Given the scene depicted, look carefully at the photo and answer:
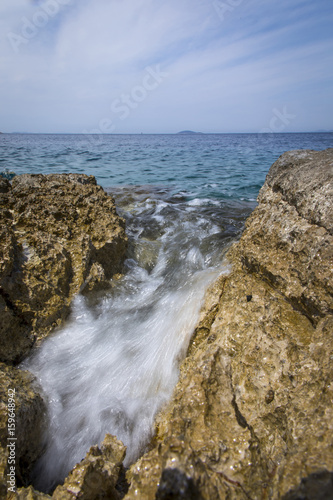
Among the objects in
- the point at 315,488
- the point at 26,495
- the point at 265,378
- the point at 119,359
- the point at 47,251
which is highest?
the point at 47,251

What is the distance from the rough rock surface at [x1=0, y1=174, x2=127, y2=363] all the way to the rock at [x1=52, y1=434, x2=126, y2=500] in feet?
4.17

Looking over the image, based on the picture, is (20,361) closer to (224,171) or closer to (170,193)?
(170,193)

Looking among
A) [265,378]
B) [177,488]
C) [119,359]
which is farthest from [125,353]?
[177,488]

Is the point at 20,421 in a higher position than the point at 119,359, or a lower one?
higher

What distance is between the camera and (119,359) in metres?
2.57

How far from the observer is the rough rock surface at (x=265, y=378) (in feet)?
3.67

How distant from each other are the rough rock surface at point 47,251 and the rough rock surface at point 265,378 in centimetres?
138

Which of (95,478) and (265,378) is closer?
(95,478)

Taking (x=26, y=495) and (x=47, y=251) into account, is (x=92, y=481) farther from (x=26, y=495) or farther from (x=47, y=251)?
(x=47, y=251)

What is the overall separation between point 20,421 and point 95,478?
2.08 feet

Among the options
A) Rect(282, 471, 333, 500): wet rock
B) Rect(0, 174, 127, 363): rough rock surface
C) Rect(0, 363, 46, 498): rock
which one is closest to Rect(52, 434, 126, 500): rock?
Rect(0, 363, 46, 498): rock

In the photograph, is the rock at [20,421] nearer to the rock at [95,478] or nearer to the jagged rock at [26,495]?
the jagged rock at [26,495]

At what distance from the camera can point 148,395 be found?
2.28 m

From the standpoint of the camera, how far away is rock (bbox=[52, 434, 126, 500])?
4.31ft
